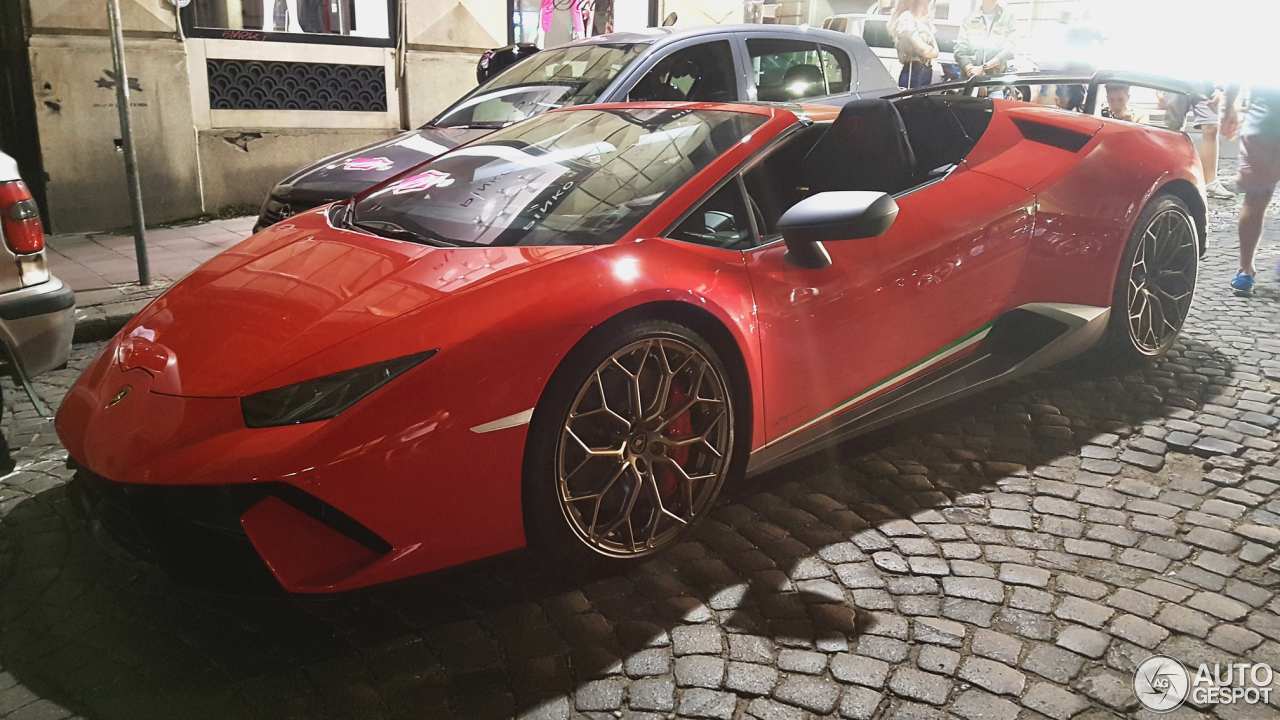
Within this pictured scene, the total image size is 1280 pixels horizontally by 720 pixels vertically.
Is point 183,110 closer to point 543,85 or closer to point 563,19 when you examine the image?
point 543,85

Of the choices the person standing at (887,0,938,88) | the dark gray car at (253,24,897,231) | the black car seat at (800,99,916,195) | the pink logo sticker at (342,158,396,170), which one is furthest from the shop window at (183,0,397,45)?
the black car seat at (800,99,916,195)

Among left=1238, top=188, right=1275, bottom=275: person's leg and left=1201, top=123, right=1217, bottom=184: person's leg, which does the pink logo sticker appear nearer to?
left=1238, top=188, right=1275, bottom=275: person's leg

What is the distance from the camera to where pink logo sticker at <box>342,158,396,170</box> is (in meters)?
5.64

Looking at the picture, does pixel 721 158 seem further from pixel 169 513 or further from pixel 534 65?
pixel 534 65

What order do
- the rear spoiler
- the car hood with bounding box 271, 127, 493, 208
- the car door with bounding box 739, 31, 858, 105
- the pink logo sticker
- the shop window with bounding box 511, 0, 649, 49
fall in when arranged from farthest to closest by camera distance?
1. the shop window with bounding box 511, 0, 649, 49
2. the car door with bounding box 739, 31, 858, 105
3. the pink logo sticker
4. the car hood with bounding box 271, 127, 493, 208
5. the rear spoiler

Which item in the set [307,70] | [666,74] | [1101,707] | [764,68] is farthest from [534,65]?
[1101,707]

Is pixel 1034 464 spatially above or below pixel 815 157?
below

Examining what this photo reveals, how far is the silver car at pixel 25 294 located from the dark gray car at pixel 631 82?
5.98 feet

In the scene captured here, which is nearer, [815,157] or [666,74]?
[815,157]

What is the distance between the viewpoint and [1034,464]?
3.47 metres

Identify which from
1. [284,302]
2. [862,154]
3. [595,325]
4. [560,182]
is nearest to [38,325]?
[284,302]

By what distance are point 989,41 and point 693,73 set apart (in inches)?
190

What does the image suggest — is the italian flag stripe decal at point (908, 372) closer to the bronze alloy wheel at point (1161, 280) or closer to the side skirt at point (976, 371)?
the side skirt at point (976, 371)

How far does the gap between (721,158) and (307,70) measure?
7.54 meters
